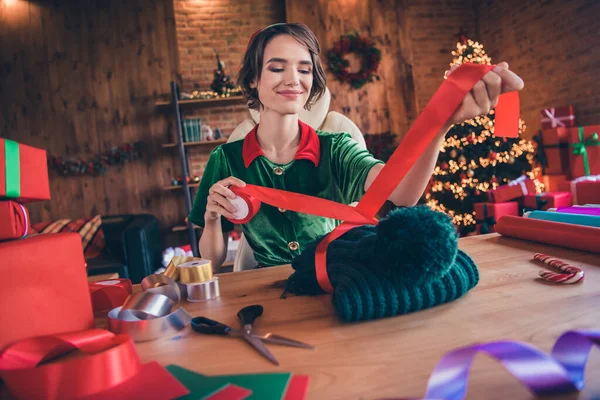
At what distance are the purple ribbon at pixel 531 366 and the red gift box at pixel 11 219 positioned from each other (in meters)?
0.59

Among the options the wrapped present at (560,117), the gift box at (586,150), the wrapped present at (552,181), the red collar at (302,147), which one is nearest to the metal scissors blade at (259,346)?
the red collar at (302,147)

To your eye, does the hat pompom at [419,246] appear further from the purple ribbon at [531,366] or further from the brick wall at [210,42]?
the brick wall at [210,42]

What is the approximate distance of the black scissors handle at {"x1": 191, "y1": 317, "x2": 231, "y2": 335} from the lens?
63cm

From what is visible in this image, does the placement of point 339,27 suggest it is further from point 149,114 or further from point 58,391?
point 58,391

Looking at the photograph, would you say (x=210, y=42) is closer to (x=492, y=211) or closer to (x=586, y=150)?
(x=492, y=211)

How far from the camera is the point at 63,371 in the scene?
46 cm

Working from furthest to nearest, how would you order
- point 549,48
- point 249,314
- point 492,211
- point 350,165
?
1. point 549,48
2. point 492,211
3. point 350,165
4. point 249,314

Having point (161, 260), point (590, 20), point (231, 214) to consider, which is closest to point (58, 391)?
point (231, 214)

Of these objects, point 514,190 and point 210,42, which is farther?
point 210,42

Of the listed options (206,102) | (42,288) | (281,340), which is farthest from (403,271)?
(206,102)

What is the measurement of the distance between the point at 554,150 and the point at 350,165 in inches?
165

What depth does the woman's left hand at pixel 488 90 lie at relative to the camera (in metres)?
0.71

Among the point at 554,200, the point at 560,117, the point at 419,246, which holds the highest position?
the point at 560,117

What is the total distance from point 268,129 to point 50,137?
4655mm
